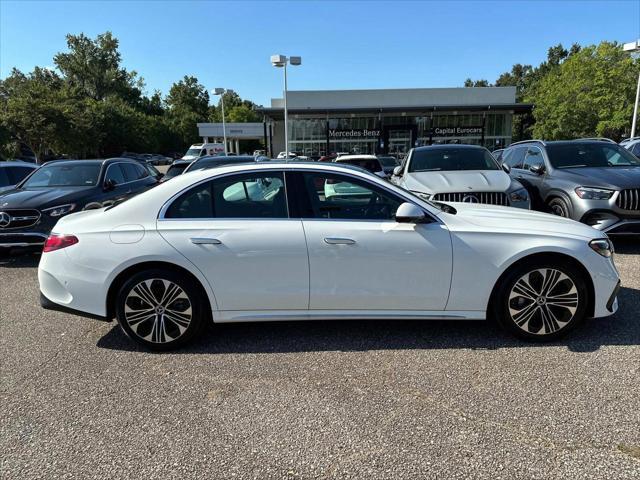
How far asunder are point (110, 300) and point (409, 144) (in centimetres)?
3654

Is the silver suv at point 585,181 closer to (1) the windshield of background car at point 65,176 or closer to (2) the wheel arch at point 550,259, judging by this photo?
(2) the wheel arch at point 550,259

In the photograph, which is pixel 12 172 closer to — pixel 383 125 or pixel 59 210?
pixel 59 210

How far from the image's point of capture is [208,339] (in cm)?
404

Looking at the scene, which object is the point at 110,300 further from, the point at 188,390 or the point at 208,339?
the point at 188,390

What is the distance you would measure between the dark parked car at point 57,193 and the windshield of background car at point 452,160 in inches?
194

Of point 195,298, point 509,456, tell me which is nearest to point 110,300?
point 195,298

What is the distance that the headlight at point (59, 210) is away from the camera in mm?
7013

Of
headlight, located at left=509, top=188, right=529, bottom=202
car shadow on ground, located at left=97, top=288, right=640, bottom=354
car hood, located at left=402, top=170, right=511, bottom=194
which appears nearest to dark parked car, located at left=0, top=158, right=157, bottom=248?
car shadow on ground, located at left=97, top=288, right=640, bottom=354

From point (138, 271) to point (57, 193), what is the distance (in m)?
4.94

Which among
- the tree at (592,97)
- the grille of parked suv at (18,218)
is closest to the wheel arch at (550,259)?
the grille of parked suv at (18,218)

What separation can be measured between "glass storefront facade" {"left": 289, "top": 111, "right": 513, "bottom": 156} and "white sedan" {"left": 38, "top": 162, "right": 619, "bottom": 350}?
34925 mm

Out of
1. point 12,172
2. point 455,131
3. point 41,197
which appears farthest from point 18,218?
point 455,131

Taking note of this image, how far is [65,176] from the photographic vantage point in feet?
27.5

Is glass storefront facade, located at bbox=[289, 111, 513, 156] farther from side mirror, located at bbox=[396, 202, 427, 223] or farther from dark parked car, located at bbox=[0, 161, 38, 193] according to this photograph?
side mirror, located at bbox=[396, 202, 427, 223]
